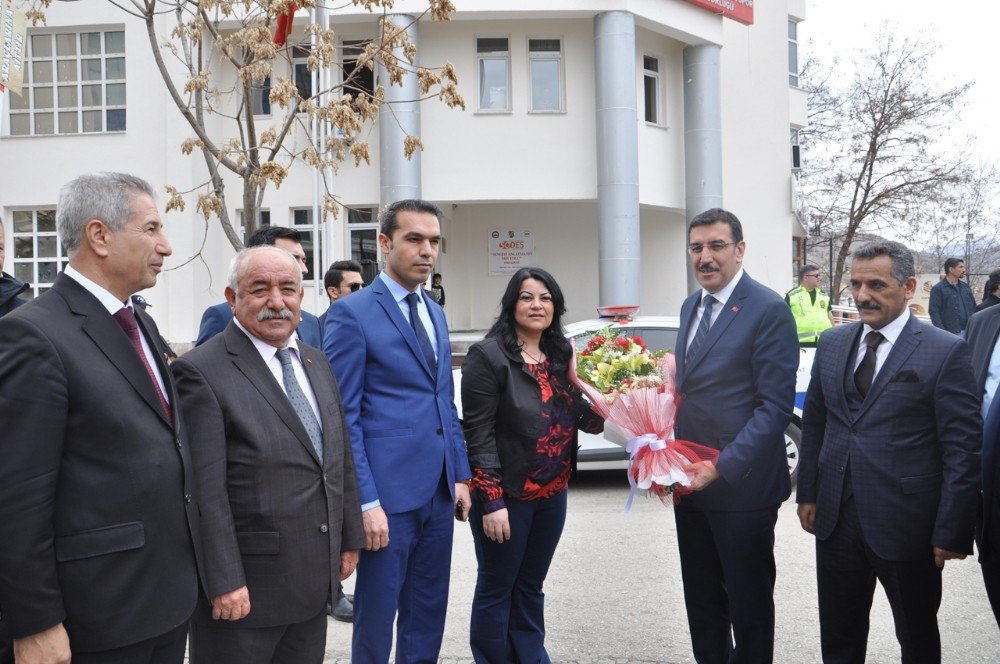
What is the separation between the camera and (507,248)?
21.0 meters

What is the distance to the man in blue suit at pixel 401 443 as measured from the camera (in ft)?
11.8

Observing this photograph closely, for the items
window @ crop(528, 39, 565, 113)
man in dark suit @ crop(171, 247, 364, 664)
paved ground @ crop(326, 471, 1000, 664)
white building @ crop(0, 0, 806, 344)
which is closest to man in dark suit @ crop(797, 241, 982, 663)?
paved ground @ crop(326, 471, 1000, 664)

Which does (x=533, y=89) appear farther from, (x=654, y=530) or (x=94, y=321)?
(x=94, y=321)

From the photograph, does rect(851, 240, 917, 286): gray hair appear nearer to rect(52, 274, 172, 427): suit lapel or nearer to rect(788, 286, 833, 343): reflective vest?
rect(52, 274, 172, 427): suit lapel

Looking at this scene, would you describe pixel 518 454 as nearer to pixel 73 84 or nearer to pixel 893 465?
pixel 893 465

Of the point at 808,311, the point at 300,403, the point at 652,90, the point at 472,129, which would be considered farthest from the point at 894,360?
the point at 652,90

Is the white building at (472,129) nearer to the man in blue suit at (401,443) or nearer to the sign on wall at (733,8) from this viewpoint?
the sign on wall at (733,8)

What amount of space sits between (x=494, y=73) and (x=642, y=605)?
14.7 metres

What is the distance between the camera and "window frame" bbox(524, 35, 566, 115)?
59.9ft

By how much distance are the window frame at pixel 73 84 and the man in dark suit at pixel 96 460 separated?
1672cm

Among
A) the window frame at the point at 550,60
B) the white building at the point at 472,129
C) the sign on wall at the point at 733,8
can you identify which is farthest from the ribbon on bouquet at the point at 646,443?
the sign on wall at the point at 733,8

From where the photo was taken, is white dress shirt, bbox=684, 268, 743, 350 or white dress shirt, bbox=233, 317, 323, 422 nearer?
white dress shirt, bbox=233, 317, 323, 422

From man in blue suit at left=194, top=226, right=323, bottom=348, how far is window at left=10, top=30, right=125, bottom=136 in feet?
46.5

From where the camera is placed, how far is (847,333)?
3.88m
